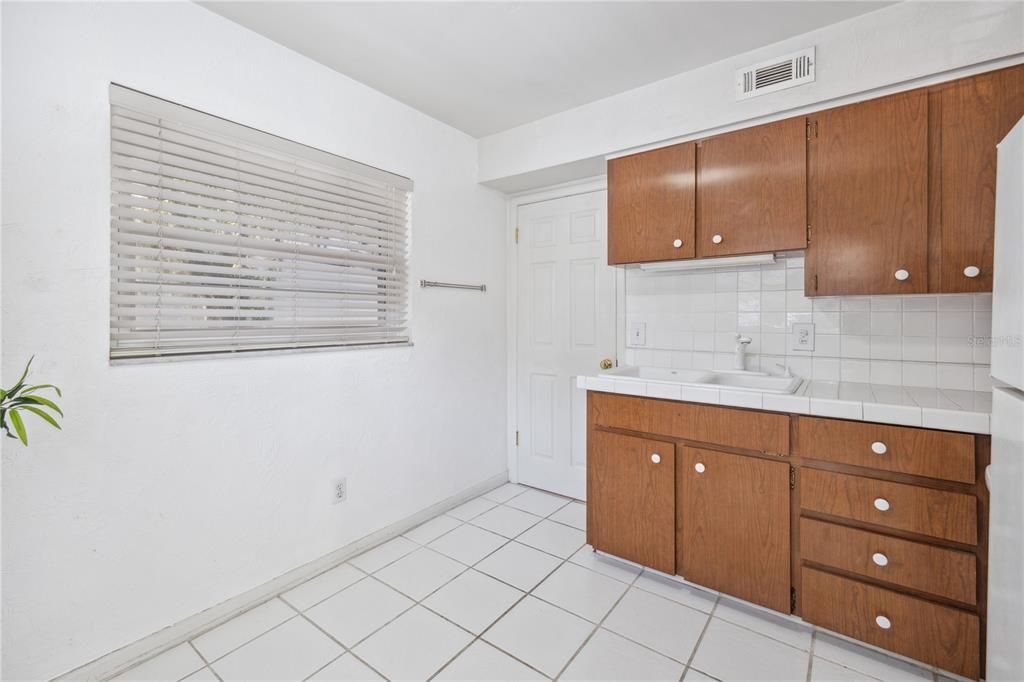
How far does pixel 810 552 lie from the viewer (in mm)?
1780

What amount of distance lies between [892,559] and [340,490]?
7.66 ft

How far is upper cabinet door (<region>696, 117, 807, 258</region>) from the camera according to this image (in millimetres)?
2045

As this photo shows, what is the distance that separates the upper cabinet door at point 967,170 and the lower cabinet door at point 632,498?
4.13 feet

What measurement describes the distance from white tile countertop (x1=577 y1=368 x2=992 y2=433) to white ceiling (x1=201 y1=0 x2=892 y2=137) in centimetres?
155

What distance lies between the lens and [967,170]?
1.71 metres

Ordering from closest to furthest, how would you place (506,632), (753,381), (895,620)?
(895,620) < (506,632) < (753,381)

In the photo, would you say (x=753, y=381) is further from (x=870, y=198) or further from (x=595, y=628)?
(x=595, y=628)

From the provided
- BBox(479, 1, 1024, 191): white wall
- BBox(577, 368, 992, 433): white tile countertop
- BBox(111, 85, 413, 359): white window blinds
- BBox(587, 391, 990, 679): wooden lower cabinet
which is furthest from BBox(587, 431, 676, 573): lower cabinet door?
BBox(479, 1, 1024, 191): white wall

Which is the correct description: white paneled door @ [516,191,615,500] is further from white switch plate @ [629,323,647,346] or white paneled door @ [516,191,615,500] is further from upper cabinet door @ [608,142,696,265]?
upper cabinet door @ [608,142,696,265]

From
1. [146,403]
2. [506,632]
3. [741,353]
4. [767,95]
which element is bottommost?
[506,632]

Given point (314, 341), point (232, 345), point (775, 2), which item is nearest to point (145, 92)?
point (232, 345)

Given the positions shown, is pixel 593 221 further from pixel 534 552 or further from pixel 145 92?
pixel 145 92

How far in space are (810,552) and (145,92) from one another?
305 cm

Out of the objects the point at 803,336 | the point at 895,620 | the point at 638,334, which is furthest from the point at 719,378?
the point at 895,620
